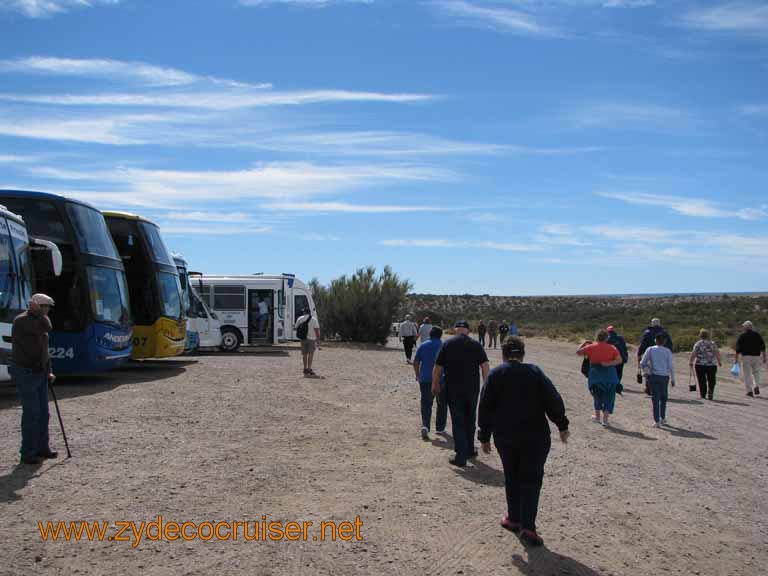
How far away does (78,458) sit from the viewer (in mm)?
8977

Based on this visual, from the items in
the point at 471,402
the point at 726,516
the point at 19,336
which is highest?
the point at 19,336

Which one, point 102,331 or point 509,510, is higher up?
point 102,331

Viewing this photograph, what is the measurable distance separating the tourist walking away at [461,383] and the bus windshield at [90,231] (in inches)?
367

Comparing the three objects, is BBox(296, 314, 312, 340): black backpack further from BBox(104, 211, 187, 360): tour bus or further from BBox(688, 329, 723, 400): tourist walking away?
BBox(688, 329, 723, 400): tourist walking away

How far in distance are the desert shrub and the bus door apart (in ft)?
27.8

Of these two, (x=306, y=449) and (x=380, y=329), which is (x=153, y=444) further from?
(x=380, y=329)

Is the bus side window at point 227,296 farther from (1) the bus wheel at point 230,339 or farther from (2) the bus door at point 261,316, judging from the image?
(1) the bus wheel at point 230,339

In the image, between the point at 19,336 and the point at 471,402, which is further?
the point at 471,402

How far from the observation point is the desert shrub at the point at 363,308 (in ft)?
125

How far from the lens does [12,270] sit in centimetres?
1334

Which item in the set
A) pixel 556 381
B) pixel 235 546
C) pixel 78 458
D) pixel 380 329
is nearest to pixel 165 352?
Answer: pixel 556 381

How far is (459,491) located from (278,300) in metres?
22.7

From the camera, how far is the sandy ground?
19.8ft

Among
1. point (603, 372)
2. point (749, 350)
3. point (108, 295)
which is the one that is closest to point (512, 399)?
point (603, 372)
